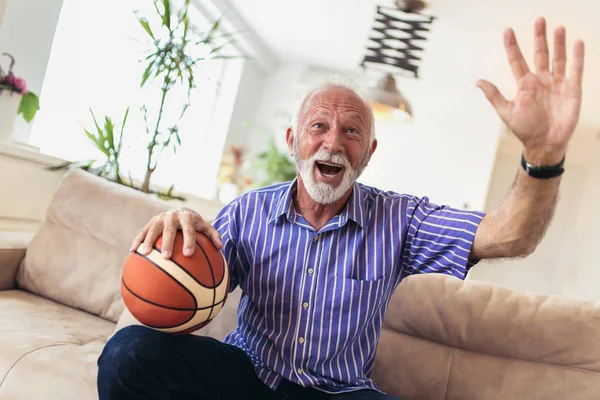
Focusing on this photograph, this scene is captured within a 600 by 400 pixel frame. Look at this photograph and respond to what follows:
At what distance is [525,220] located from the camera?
133 centimetres

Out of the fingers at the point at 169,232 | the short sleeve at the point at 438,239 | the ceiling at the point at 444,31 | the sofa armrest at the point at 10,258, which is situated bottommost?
the sofa armrest at the point at 10,258

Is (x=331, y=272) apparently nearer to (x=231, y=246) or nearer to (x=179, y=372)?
(x=231, y=246)

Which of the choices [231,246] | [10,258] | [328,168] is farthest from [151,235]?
[10,258]

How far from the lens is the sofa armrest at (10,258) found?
7.55ft

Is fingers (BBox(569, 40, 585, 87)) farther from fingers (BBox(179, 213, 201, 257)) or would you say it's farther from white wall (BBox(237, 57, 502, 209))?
white wall (BBox(237, 57, 502, 209))

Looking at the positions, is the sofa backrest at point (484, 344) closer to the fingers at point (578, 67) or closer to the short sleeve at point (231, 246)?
the short sleeve at point (231, 246)

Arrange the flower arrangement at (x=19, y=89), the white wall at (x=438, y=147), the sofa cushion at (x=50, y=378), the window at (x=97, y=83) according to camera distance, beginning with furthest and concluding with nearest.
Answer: the white wall at (x=438, y=147)
the window at (x=97, y=83)
the flower arrangement at (x=19, y=89)
the sofa cushion at (x=50, y=378)

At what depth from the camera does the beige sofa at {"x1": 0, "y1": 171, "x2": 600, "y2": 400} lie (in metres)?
1.65

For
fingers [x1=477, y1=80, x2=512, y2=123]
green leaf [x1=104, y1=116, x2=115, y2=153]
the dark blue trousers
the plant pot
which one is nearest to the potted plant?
the plant pot

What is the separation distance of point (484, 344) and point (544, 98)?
0.89 metres

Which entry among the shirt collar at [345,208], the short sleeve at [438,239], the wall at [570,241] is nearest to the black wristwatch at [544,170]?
the short sleeve at [438,239]

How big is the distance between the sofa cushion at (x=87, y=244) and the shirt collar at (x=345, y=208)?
77cm

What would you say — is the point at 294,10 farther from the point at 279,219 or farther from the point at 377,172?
the point at 279,219

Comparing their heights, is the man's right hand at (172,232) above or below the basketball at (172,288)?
above
